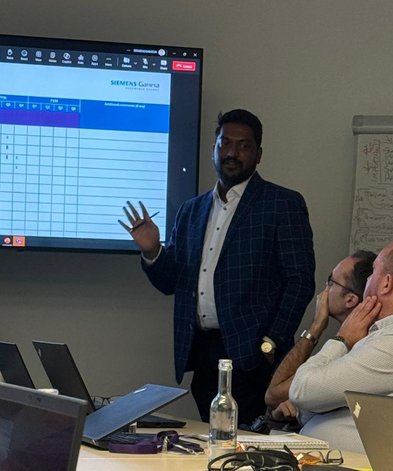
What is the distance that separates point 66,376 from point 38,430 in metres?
1.36

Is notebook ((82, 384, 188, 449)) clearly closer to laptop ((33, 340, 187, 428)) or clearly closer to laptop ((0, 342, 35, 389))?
laptop ((33, 340, 187, 428))

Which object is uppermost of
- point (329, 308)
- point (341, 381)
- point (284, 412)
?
point (329, 308)

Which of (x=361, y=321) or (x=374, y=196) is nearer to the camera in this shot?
(x=361, y=321)

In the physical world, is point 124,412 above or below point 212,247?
below

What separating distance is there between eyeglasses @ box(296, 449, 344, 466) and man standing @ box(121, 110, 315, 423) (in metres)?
1.51

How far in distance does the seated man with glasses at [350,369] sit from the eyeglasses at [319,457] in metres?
0.25

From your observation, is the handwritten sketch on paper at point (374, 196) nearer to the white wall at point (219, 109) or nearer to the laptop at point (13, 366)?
the white wall at point (219, 109)

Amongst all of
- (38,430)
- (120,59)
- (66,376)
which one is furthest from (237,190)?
(38,430)

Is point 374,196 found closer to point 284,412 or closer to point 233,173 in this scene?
point 233,173

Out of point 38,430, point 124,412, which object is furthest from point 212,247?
point 38,430

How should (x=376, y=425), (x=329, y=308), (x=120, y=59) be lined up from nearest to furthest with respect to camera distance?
(x=376, y=425) → (x=329, y=308) → (x=120, y=59)

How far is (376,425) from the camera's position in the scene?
6.17ft

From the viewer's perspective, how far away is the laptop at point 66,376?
9.36 feet

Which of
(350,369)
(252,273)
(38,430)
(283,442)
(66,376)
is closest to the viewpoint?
(38,430)
